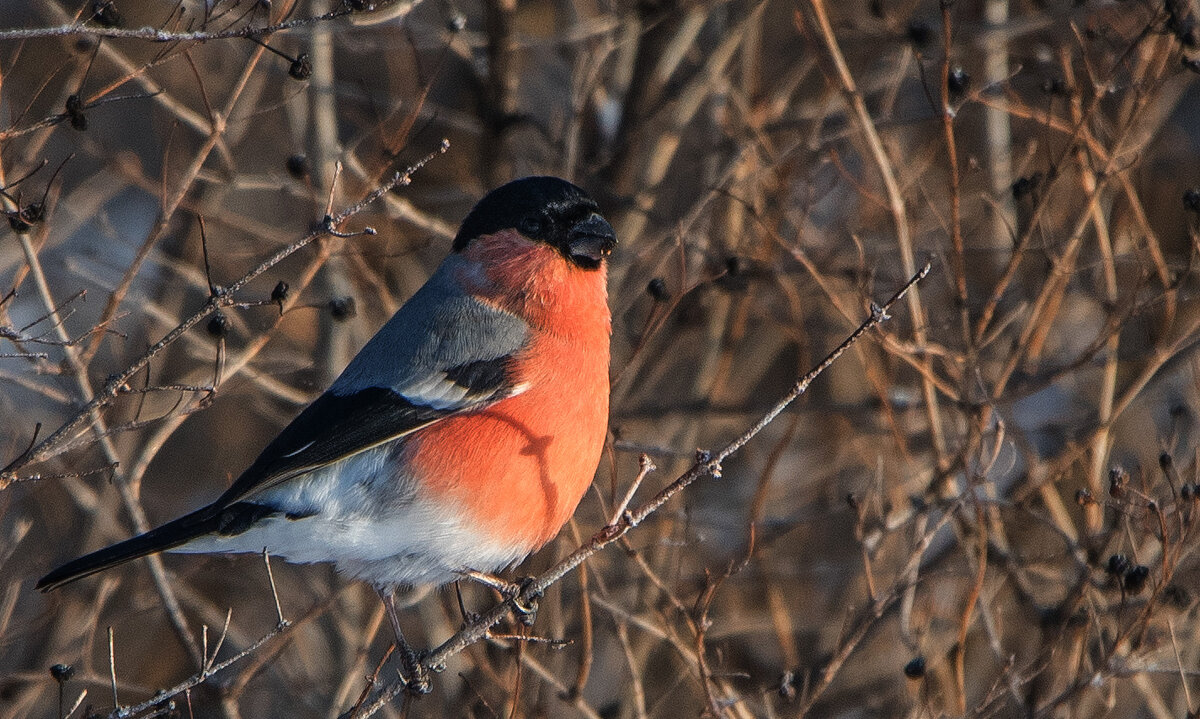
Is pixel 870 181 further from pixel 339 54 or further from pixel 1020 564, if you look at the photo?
pixel 339 54

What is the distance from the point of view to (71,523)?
543 cm

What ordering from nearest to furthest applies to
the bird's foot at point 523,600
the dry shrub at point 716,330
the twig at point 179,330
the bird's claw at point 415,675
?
the twig at point 179,330 < the bird's foot at point 523,600 < the bird's claw at point 415,675 < the dry shrub at point 716,330

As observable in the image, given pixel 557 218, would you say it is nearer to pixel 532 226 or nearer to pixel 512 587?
pixel 532 226

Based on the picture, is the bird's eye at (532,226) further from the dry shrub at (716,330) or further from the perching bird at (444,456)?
the dry shrub at (716,330)

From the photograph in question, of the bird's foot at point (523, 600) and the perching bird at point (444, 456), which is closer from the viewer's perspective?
the bird's foot at point (523, 600)

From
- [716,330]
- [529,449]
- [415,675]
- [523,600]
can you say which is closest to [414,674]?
[415,675]

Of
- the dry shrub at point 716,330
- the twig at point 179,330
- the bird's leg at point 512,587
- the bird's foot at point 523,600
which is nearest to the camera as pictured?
the twig at point 179,330

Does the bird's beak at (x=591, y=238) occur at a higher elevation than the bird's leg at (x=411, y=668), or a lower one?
higher

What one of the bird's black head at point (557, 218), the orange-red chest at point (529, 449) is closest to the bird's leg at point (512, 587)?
the orange-red chest at point (529, 449)

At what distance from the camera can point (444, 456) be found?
3.50m

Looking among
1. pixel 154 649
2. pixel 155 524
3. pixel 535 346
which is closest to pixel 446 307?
pixel 535 346

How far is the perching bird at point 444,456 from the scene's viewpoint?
3465 millimetres

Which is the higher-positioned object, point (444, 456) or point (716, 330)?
point (444, 456)

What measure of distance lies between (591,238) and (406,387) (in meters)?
0.72
